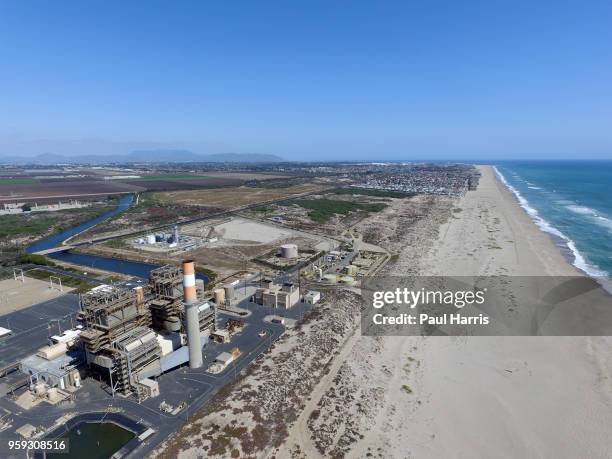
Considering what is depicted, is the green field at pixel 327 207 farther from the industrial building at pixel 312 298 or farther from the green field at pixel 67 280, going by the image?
the green field at pixel 67 280

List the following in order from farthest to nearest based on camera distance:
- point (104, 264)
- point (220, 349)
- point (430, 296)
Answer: point (104, 264) < point (430, 296) < point (220, 349)

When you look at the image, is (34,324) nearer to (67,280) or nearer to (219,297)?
(67,280)

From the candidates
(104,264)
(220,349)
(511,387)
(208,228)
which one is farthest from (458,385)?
(208,228)

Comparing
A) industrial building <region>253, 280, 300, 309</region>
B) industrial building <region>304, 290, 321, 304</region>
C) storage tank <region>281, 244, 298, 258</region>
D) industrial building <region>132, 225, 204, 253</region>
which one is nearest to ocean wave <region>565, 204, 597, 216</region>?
storage tank <region>281, 244, 298, 258</region>

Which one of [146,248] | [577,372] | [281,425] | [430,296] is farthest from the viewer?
[146,248]

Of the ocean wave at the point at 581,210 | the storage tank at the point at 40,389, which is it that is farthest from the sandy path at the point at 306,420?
the ocean wave at the point at 581,210

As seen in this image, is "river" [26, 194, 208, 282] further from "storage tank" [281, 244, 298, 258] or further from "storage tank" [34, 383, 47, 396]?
"storage tank" [34, 383, 47, 396]

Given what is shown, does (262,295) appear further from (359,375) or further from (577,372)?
(577,372)
